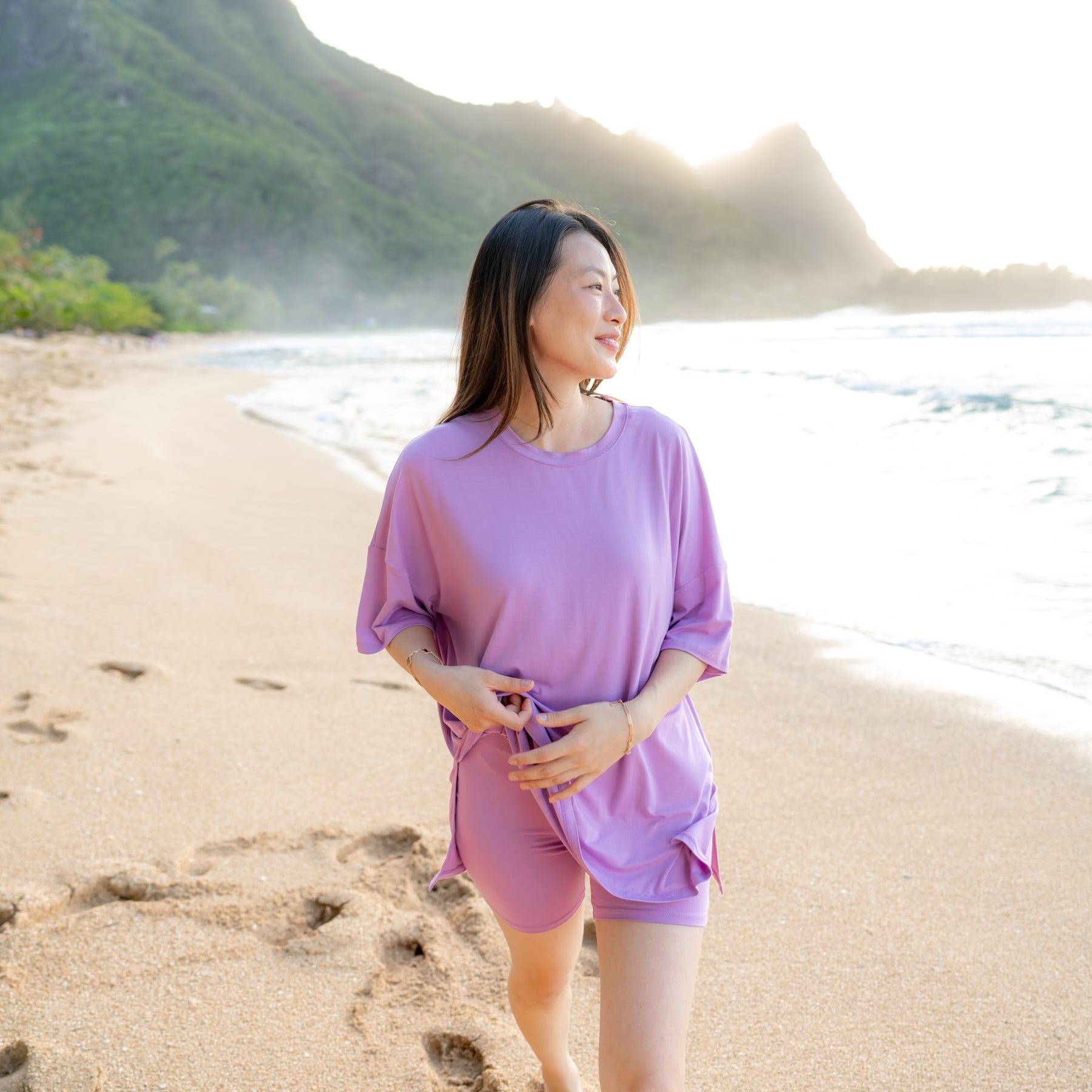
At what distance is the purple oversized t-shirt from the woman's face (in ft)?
0.38

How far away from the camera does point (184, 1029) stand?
2.03m

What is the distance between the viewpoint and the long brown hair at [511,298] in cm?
159

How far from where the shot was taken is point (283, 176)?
99.4 meters

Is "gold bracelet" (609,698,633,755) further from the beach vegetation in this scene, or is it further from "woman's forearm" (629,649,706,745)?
the beach vegetation

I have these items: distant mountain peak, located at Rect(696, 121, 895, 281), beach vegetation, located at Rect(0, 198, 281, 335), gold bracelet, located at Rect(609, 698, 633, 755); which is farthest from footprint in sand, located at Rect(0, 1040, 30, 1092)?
distant mountain peak, located at Rect(696, 121, 895, 281)

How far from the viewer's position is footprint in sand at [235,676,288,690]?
3.87m

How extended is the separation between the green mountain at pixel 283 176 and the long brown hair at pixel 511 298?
6810 cm

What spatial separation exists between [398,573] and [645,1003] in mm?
797

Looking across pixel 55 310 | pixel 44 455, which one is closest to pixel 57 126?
pixel 55 310

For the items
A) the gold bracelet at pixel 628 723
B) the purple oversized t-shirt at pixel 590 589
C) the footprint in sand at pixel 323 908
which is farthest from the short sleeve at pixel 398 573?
the footprint in sand at pixel 323 908

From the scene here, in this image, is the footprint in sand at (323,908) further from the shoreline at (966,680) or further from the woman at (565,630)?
the shoreline at (966,680)

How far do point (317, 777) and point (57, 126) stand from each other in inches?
4375

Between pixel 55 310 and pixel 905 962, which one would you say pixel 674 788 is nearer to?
pixel 905 962

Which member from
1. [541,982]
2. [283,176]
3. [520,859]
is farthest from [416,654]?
[283,176]
